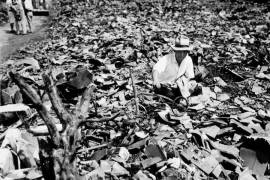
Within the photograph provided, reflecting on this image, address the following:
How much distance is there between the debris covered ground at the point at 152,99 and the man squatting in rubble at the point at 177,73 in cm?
21

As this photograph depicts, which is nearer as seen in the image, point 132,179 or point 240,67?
point 132,179

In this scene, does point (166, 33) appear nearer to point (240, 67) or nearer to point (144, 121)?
point (240, 67)

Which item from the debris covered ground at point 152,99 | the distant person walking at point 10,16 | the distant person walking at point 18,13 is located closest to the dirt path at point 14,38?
the distant person walking at point 10,16

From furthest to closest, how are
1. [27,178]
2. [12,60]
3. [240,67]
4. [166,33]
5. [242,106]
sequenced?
[166,33] < [12,60] < [240,67] < [242,106] < [27,178]

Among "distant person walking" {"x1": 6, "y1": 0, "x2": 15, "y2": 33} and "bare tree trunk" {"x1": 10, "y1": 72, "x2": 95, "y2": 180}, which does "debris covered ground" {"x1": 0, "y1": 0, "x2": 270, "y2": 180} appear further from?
"distant person walking" {"x1": 6, "y1": 0, "x2": 15, "y2": 33}

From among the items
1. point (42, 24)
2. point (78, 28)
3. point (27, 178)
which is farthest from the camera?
point (42, 24)

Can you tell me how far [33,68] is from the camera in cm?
760

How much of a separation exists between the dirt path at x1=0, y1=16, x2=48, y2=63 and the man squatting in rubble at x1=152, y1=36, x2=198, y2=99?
225 inches

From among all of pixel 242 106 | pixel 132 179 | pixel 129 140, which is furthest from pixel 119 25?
pixel 132 179

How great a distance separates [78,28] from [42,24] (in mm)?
3411

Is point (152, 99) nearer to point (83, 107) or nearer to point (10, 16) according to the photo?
point (83, 107)

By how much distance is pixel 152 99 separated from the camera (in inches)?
222

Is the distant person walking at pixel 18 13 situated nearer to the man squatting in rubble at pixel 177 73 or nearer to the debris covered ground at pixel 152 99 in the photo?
the debris covered ground at pixel 152 99

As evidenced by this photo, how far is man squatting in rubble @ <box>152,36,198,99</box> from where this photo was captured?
5340 millimetres
